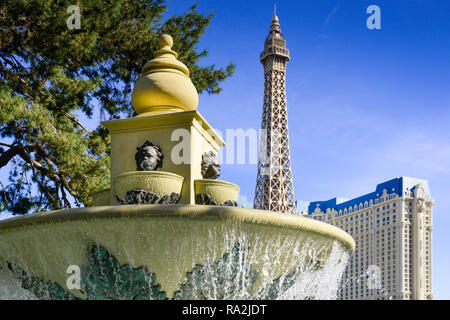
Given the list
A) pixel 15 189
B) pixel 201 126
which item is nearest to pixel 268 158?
pixel 15 189

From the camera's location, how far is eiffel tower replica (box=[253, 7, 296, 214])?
6594cm

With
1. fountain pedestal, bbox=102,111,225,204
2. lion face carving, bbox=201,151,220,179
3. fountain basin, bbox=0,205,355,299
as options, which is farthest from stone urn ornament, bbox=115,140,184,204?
fountain basin, bbox=0,205,355,299

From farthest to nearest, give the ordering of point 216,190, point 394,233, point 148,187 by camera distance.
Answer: point 394,233 → point 216,190 → point 148,187

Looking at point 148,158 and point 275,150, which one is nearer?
point 148,158

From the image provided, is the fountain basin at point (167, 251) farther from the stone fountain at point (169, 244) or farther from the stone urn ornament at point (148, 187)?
the stone urn ornament at point (148, 187)

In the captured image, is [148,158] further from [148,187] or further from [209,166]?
[209,166]

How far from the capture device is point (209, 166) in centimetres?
562

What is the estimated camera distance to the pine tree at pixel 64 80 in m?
11.2

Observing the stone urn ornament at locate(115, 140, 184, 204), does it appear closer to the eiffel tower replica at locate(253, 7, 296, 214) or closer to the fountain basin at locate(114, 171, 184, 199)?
the fountain basin at locate(114, 171, 184, 199)

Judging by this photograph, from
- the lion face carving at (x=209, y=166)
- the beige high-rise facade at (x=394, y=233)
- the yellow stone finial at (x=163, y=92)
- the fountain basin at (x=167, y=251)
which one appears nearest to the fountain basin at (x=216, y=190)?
the lion face carving at (x=209, y=166)

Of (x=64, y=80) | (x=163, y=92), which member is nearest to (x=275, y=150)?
(x=64, y=80)

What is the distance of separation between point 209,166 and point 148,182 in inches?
36.5

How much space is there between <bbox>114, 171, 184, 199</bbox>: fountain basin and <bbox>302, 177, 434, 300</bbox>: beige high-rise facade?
73.6m
